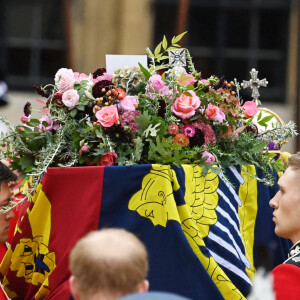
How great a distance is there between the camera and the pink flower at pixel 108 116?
9.46 ft

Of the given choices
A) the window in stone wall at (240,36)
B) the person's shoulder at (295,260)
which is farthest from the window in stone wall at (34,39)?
the person's shoulder at (295,260)

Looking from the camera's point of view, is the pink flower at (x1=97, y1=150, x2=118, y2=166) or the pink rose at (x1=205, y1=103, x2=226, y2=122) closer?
the pink flower at (x1=97, y1=150, x2=118, y2=166)

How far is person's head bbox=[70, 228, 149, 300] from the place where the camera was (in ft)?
5.92

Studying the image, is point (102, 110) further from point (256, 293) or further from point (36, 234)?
point (256, 293)

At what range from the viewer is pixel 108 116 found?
2.89 meters

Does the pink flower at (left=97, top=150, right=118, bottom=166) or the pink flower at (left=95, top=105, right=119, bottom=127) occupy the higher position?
the pink flower at (left=95, top=105, right=119, bottom=127)

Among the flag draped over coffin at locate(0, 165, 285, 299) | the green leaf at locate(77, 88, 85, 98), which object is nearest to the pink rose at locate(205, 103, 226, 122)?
the flag draped over coffin at locate(0, 165, 285, 299)

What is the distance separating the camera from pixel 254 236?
10.5ft

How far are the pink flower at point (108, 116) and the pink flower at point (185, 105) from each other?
0.83ft

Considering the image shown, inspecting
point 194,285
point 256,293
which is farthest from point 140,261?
point 194,285

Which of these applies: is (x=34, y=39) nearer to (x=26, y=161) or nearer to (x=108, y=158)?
(x=26, y=161)

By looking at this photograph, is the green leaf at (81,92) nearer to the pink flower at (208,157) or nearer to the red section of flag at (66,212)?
the red section of flag at (66,212)

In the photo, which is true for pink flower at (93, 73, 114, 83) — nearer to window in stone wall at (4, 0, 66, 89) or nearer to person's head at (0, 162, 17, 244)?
person's head at (0, 162, 17, 244)

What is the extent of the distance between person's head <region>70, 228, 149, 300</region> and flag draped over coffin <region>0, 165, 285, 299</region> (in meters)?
0.94
